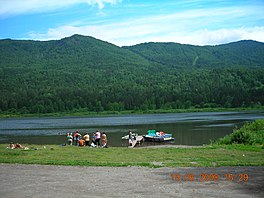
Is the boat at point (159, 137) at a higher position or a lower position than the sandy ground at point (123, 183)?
lower

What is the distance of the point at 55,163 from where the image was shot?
21.1 m

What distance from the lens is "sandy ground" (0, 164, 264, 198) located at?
1290 cm

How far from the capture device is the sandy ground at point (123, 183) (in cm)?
1290

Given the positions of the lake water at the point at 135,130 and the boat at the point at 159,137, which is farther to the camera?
the lake water at the point at 135,130

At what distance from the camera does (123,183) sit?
14836 mm
